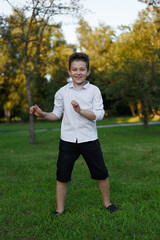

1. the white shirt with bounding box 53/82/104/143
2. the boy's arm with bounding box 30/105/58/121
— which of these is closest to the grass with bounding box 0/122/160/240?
the white shirt with bounding box 53/82/104/143

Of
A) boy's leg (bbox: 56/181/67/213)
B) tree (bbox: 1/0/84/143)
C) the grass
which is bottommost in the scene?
the grass

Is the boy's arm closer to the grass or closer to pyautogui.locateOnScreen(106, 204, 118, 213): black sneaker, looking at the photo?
the grass

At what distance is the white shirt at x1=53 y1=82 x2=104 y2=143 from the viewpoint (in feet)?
9.85

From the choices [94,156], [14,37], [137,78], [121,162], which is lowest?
[121,162]

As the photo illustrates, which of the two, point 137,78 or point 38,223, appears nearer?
point 38,223

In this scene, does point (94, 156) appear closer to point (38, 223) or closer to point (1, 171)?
point (38, 223)

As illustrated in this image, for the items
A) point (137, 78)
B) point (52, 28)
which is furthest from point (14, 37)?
point (137, 78)

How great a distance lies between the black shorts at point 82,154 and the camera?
304cm

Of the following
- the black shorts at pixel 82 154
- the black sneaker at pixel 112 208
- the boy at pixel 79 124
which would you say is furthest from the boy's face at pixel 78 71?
the black sneaker at pixel 112 208

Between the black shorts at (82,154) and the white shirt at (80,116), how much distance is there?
73mm

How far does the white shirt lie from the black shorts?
73 mm

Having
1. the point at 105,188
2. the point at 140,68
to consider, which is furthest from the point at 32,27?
the point at 105,188

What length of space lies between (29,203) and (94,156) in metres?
1.15

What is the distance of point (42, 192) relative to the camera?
402 cm
